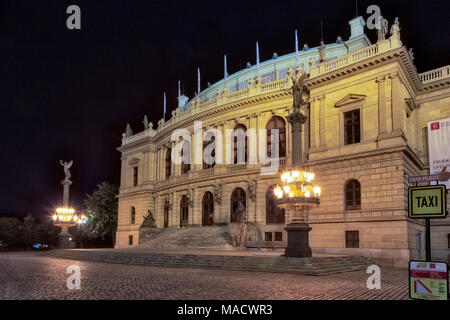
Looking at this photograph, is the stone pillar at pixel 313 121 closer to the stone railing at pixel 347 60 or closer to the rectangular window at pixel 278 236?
the stone railing at pixel 347 60

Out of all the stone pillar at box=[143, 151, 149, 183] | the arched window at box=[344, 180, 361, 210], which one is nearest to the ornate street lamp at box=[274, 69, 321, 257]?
the arched window at box=[344, 180, 361, 210]

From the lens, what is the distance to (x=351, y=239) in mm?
28578

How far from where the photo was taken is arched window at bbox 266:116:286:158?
119ft

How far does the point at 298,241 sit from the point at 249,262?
2713 mm

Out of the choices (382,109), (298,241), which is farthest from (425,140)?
(298,241)

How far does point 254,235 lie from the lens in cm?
3391

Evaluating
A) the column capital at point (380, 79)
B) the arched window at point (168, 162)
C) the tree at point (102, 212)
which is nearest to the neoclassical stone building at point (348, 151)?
the column capital at point (380, 79)

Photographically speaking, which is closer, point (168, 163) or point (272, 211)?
point (272, 211)

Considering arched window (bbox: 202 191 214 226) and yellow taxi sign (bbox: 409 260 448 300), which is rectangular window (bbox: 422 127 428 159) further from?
yellow taxi sign (bbox: 409 260 448 300)

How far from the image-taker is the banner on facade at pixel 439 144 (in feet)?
Result: 94.7

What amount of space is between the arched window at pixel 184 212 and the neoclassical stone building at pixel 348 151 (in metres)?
0.18

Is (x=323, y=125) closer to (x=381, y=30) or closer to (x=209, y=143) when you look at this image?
(x=381, y=30)

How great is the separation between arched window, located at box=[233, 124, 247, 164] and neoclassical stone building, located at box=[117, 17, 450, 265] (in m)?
0.30
